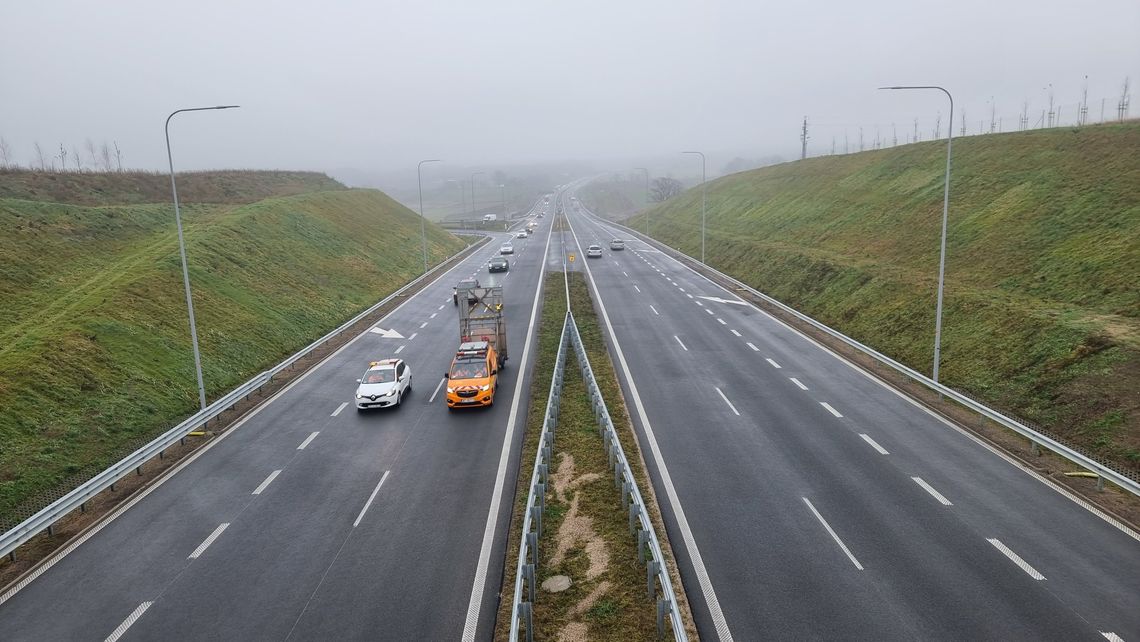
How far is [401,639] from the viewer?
1049 centimetres

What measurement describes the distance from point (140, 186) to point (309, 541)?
55.5m

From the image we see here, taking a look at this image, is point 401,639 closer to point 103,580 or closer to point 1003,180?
point 103,580

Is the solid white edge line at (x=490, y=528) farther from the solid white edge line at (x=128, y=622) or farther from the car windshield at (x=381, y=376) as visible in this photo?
the solid white edge line at (x=128, y=622)

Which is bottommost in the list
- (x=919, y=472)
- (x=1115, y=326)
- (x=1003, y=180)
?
(x=919, y=472)

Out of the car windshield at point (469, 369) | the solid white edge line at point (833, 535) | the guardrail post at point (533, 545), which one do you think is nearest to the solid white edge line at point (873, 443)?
the solid white edge line at point (833, 535)

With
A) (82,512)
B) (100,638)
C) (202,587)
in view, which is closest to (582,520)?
(202,587)

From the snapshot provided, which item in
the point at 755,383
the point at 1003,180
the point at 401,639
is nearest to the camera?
the point at 401,639

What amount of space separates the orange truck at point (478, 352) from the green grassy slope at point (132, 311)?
31.8ft

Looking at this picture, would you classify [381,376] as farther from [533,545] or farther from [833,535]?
[833,535]

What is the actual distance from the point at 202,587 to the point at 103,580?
220cm

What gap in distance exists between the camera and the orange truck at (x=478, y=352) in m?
22.2

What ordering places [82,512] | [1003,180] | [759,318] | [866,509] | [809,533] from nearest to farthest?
[809,533] → [866,509] → [82,512] → [759,318] → [1003,180]

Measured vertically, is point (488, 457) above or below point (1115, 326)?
below

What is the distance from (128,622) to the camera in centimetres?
1120
